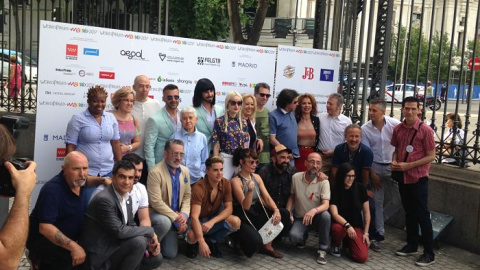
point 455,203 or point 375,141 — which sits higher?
point 375,141

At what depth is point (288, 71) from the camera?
8289 millimetres

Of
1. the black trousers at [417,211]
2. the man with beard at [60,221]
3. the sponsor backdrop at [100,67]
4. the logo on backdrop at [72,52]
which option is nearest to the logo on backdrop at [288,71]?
the sponsor backdrop at [100,67]

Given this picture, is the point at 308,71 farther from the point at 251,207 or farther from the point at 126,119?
the point at 126,119

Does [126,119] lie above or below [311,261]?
above

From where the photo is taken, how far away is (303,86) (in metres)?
8.45

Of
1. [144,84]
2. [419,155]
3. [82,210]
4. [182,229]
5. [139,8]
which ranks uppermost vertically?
[139,8]

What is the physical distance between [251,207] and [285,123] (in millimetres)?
1306

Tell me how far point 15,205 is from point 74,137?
3.37 meters

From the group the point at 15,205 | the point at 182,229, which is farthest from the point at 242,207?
the point at 15,205

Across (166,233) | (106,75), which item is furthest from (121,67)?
(166,233)

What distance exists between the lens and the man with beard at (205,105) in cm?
680

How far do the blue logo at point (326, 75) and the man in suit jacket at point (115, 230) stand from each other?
4.45m

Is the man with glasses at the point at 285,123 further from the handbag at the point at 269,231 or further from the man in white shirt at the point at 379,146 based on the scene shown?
the handbag at the point at 269,231

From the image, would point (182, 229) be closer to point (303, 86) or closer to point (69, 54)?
point (69, 54)
